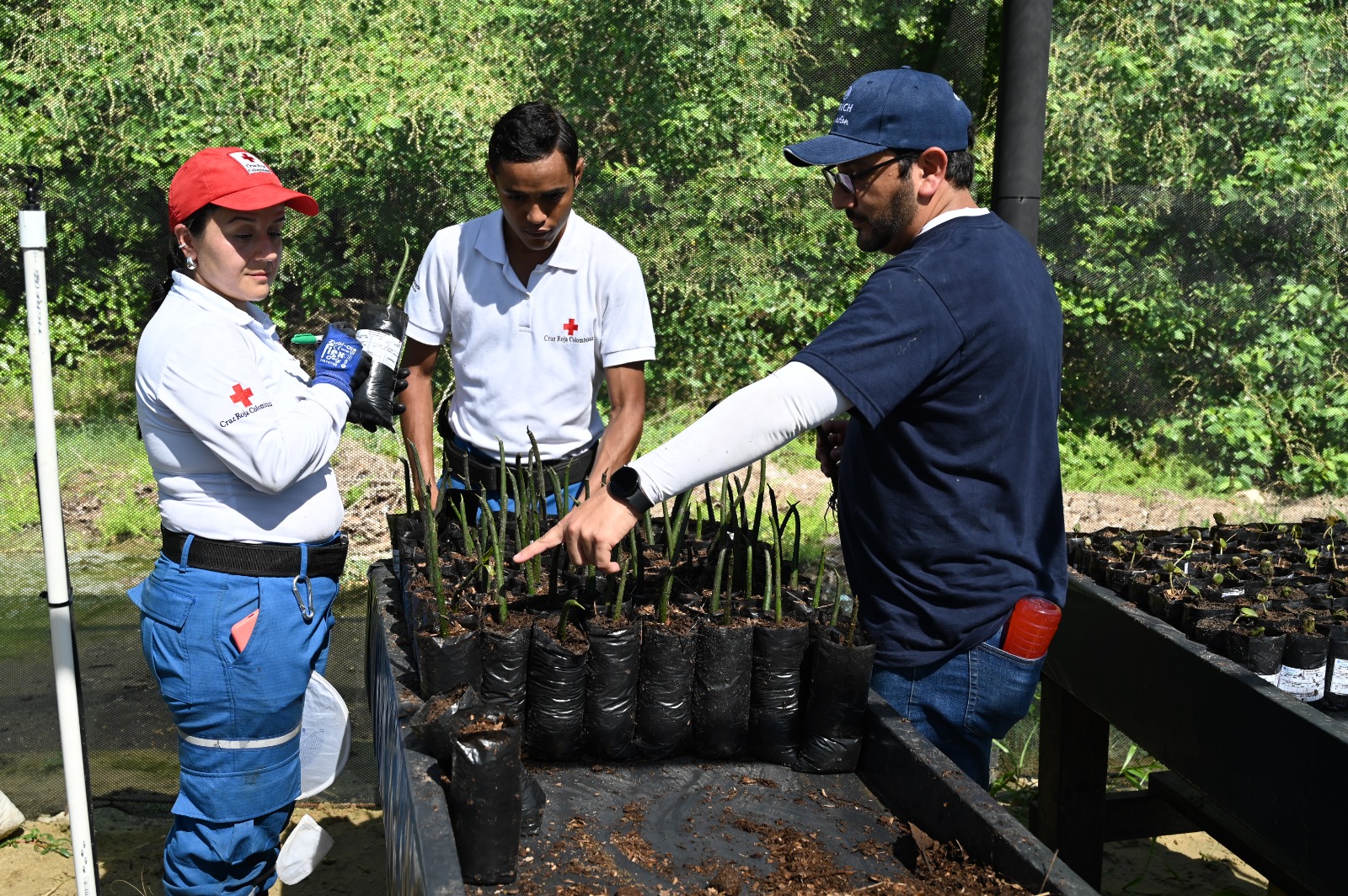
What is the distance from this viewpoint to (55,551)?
2367mm

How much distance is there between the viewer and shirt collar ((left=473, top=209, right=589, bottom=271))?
301 cm

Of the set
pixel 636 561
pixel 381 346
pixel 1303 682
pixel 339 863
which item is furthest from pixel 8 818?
pixel 1303 682

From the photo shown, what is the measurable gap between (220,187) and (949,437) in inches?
56.9

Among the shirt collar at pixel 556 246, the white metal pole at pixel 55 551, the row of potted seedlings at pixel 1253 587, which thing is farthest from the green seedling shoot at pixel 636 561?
the row of potted seedlings at pixel 1253 587

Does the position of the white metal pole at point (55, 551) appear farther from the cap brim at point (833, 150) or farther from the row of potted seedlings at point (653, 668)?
the cap brim at point (833, 150)

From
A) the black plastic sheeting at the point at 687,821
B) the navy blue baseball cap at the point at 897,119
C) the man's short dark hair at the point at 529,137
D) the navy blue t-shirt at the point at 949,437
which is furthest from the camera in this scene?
the man's short dark hair at the point at 529,137

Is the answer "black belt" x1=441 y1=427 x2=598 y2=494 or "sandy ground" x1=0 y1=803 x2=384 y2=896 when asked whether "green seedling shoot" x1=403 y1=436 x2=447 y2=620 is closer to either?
"black belt" x1=441 y1=427 x2=598 y2=494

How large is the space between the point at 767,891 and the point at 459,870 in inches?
17.7

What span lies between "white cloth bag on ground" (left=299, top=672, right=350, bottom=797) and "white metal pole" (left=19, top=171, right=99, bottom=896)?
1.47 ft

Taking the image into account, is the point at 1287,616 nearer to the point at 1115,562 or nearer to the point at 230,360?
the point at 1115,562

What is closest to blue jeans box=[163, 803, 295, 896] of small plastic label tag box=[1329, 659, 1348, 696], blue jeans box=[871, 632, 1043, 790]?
blue jeans box=[871, 632, 1043, 790]

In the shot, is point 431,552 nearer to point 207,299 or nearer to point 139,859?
point 207,299

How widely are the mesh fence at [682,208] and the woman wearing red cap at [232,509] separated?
1.60 metres

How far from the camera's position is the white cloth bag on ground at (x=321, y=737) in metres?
2.53
